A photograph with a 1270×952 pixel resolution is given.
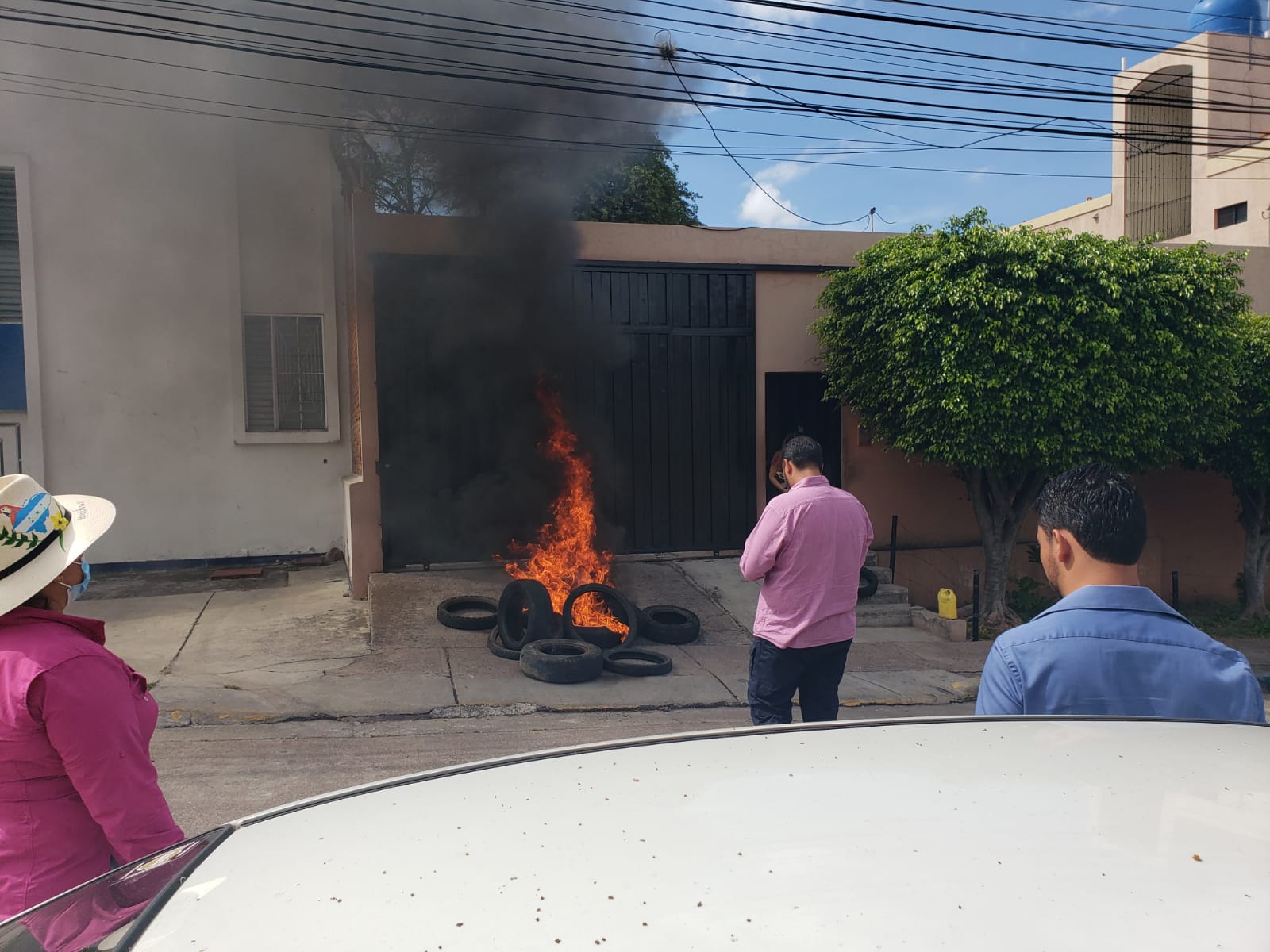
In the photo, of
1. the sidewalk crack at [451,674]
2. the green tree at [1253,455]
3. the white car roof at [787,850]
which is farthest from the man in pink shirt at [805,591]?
the green tree at [1253,455]

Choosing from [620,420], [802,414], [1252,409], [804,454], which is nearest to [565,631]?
[620,420]

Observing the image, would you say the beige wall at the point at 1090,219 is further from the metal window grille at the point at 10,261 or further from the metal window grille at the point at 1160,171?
the metal window grille at the point at 10,261

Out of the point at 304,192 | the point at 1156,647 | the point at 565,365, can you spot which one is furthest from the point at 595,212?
the point at 1156,647

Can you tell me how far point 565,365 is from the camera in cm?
962

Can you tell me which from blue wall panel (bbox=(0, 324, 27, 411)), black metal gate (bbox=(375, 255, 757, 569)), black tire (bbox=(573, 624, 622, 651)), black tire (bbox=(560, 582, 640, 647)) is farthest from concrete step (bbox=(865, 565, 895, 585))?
blue wall panel (bbox=(0, 324, 27, 411))

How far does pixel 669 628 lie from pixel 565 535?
179 centimetres

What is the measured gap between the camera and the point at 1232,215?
20609mm

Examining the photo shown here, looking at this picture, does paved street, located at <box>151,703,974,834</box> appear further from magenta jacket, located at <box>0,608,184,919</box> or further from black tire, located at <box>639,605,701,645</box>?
magenta jacket, located at <box>0,608,184,919</box>

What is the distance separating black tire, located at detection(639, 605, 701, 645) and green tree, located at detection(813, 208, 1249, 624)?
10.1 ft

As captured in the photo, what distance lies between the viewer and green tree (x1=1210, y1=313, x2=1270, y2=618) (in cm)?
986

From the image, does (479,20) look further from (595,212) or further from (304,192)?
(595,212)

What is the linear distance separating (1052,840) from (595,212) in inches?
811

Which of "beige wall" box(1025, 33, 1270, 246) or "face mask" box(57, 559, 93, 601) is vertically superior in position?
"beige wall" box(1025, 33, 1270, 246)

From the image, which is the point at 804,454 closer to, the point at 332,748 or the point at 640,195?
the point at 332,748
